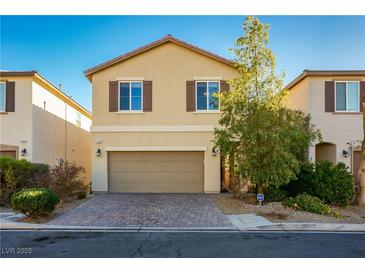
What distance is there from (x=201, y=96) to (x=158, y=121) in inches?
94.6

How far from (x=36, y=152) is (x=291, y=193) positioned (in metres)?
11.7

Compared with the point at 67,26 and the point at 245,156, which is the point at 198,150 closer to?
the point at 245,156

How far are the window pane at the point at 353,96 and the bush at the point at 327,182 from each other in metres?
4.71

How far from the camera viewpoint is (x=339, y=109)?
15.5 meters

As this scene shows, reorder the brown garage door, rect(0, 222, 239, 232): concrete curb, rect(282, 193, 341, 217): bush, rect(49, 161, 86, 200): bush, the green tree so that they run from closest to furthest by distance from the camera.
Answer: rect(0, 222, 239, 232): concrete curb < rect(282, 193, 341, 217): bush < the green tree < rect(49, 161, 86, 200): bush < the brown garage door

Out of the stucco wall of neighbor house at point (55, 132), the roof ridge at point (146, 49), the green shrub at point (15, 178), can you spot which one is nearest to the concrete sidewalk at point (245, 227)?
the green shrub at point (15, 178)

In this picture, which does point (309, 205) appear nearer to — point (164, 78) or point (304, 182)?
point (304, 182)

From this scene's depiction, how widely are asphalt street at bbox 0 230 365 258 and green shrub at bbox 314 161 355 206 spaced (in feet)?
10.4

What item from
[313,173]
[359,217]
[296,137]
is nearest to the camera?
[359,217]

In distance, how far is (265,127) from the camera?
1140cm

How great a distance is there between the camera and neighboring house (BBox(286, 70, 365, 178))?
1531 cm

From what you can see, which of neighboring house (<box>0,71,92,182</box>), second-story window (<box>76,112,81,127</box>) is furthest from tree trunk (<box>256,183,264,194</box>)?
second-story window (<box>76,112,81,127</box>)

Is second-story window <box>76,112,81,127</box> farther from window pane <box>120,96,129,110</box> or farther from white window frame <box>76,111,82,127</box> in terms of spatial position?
window pane <box>120,96,129,110</box>

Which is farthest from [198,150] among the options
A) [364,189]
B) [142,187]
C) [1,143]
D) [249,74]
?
[1,143]
